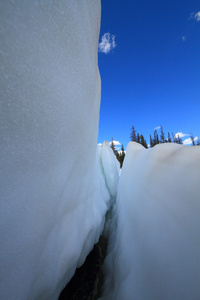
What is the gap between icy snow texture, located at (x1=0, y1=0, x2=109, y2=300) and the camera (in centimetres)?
52

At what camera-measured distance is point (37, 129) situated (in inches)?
26.5

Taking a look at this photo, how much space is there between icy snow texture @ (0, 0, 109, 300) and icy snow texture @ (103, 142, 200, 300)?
0.63m

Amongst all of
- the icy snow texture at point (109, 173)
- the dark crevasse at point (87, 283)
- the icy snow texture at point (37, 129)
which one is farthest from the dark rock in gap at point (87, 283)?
the icy snow texture at point (109, 173)

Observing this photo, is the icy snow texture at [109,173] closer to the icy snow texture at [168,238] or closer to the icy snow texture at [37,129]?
the icy snow texture at [168,238]

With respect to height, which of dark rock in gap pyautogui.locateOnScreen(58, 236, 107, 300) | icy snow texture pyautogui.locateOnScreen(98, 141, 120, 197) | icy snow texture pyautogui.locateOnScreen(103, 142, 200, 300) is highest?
icy snow texture pyautogui.locateOnScreen(98, 141, 120, 197)

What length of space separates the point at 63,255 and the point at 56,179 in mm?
711

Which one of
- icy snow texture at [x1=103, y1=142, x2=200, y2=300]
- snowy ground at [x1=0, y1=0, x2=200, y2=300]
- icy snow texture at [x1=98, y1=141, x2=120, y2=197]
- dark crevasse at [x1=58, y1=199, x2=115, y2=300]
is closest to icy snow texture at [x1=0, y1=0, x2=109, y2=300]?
snowy ground at [x1=0, y1=0, x2=200, y2=300]

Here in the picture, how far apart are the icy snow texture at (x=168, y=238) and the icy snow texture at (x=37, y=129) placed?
63cm

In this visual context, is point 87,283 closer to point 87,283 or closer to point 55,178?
point 87,283

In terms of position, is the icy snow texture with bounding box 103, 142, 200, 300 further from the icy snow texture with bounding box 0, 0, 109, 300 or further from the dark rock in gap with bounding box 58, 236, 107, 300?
the dark rock in gap with bounding box 58, 236, 107, 300

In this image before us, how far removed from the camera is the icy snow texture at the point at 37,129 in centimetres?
52

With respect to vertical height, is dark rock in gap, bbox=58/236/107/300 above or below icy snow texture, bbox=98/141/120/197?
below

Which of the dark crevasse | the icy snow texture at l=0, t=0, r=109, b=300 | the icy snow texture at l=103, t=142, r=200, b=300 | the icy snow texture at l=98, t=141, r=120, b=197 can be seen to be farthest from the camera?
the icy snow texture at l=98, t=141, r=120, b=197

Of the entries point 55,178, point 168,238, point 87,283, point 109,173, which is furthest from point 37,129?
point 109,173
